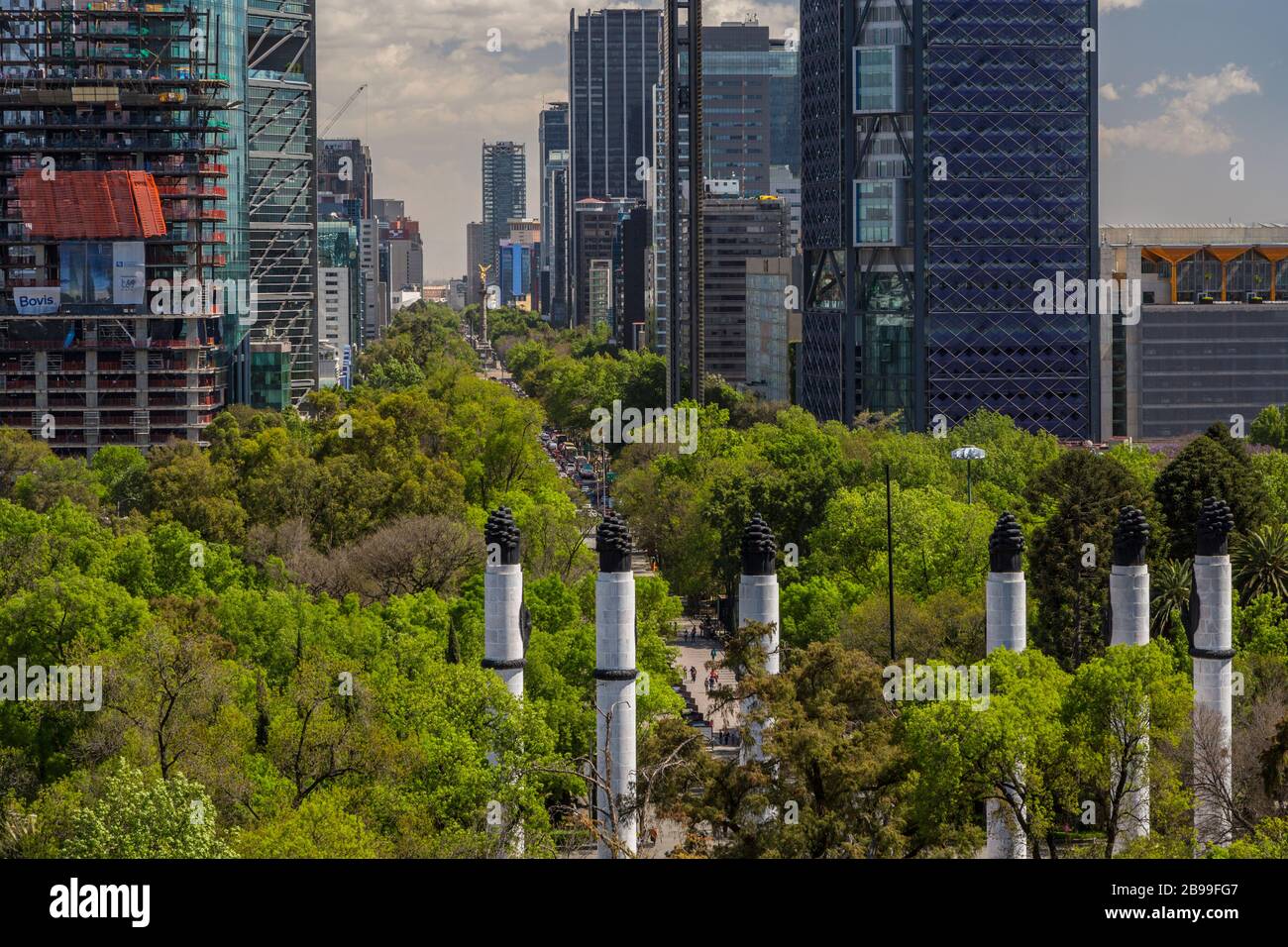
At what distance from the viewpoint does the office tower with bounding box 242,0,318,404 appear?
169 m

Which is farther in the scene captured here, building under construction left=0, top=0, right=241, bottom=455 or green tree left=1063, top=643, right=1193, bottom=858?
building under construction left=0, top=0, right=241, bottom=455

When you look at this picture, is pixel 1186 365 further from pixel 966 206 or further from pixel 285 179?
pixel 285 179

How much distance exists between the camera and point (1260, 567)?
192 feet

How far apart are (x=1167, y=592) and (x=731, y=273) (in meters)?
143

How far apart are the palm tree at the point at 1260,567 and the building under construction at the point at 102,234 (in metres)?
66.7

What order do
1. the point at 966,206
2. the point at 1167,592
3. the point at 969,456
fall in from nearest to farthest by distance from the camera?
the point at 1167,592 < the point at 969,456 < the point at 966,206

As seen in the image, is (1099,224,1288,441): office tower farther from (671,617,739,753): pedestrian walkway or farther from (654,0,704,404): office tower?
(671,617,739,753): pedestrian walkway

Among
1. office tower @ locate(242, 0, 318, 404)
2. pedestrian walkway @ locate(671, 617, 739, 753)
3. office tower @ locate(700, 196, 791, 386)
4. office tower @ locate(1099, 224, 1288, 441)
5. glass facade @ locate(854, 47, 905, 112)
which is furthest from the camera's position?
office tower @ locate(700, 196, 791, 386)

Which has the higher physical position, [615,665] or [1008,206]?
[1008,206]

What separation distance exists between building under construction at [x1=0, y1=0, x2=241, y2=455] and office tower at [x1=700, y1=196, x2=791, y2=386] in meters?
85.1

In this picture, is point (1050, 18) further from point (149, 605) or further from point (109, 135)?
point (149, 605)

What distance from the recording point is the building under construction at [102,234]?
107125 mm

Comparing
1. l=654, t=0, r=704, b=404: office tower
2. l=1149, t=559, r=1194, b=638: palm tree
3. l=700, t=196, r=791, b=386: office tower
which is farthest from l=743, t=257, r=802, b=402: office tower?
l=1149, t=559, r=1194, b=638: palm tree

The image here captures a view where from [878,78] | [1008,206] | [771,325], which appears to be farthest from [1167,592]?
[771,325]
